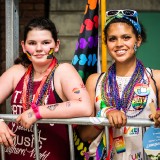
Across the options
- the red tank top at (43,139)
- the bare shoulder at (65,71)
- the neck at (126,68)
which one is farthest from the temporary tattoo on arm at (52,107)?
the neck at (126,68)

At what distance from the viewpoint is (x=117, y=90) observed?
2.46 metres

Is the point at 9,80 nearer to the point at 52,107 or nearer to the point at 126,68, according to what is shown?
the point at 52,107

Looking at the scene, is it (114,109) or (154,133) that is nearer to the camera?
(154,133)

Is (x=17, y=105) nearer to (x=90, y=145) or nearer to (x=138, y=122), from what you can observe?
(x=90, y=145)

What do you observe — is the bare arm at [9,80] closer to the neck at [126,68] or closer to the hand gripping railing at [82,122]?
the hand gripping railing at [82,122]

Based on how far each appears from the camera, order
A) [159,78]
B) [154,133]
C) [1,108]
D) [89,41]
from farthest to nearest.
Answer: [1,108], [89,41], [159,78], [154,133]

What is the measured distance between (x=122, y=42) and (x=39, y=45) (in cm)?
56

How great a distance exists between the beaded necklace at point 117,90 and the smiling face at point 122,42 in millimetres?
116

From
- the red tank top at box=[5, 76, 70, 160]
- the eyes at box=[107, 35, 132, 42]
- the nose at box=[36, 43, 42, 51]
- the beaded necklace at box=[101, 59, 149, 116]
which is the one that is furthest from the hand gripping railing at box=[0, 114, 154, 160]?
the eyes at box=[107, 35, 132, 42]

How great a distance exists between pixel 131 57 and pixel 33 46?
67 centimetres

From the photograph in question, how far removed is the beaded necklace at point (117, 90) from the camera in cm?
239

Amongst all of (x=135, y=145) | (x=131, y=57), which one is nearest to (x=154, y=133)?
(x=135, y=145)

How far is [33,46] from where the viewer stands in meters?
2.50

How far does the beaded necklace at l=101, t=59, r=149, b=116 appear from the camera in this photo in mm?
2389
